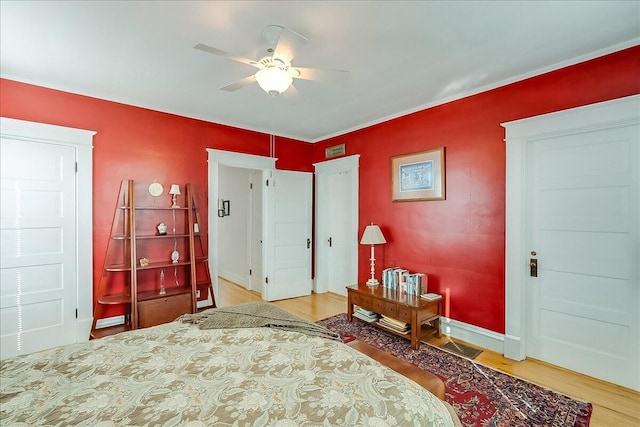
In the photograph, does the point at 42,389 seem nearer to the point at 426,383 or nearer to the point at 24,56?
the point at 426,383

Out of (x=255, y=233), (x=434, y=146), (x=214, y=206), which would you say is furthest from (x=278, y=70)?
(x=255, y=233)

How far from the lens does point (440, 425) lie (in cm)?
108

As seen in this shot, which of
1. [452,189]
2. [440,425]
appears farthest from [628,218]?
[440,425]

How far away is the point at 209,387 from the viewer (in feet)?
3.96

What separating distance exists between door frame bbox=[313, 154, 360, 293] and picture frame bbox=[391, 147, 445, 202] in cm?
69

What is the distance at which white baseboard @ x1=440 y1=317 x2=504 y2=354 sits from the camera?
2865 mm

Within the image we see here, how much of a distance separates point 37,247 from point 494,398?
416cm

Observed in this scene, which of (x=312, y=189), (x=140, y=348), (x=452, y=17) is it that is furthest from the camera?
(x=312, y=189)

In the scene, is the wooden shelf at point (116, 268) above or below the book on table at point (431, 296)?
above

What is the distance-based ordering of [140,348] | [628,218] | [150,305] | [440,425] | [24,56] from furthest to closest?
[150,305] → [24,56] → [628,218] → [140,348] → [440,425]

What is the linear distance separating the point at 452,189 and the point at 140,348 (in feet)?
10.00

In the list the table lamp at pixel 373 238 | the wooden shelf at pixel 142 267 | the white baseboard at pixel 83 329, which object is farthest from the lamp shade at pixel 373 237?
the white baseboard at pixel 83 329

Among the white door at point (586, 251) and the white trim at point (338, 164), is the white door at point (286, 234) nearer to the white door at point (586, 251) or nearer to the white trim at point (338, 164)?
the white trim at point (338, 164)

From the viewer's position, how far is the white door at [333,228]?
15.9 feet
